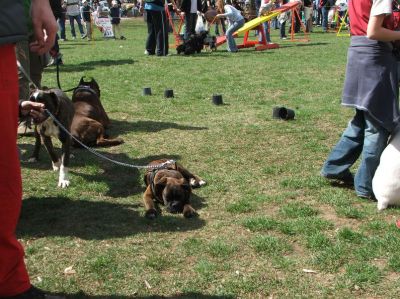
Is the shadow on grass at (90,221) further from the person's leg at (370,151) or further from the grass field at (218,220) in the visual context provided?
the person's leg at (370,151)

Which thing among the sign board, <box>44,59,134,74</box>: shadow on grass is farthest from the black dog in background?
the sign board

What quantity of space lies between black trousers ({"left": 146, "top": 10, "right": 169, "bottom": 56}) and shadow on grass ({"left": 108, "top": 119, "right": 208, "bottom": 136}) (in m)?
7.50

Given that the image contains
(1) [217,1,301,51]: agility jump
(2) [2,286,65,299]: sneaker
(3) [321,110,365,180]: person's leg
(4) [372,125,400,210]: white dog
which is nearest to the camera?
(2) [2,286,65,299]: sneaker

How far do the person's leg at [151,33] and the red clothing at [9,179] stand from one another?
1257 centimetres

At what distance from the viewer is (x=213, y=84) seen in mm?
10812

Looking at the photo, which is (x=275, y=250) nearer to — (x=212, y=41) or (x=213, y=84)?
(x=213, y=84)

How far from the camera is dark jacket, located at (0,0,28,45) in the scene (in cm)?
236

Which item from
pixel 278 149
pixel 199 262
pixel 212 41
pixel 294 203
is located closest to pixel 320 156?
pixel 278 149

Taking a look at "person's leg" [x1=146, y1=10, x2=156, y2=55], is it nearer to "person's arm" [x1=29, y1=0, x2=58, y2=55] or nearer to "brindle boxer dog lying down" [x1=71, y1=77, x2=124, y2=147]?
"brindle boxer dog lying down" [x1=71, y1=77, x2=124, y2=147]

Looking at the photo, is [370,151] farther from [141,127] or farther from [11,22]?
[141,127]

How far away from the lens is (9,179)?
8.22ft

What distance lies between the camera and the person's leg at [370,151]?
14.9ft

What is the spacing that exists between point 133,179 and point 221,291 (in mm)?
2415

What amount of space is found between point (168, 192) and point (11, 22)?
2435 millimetres
